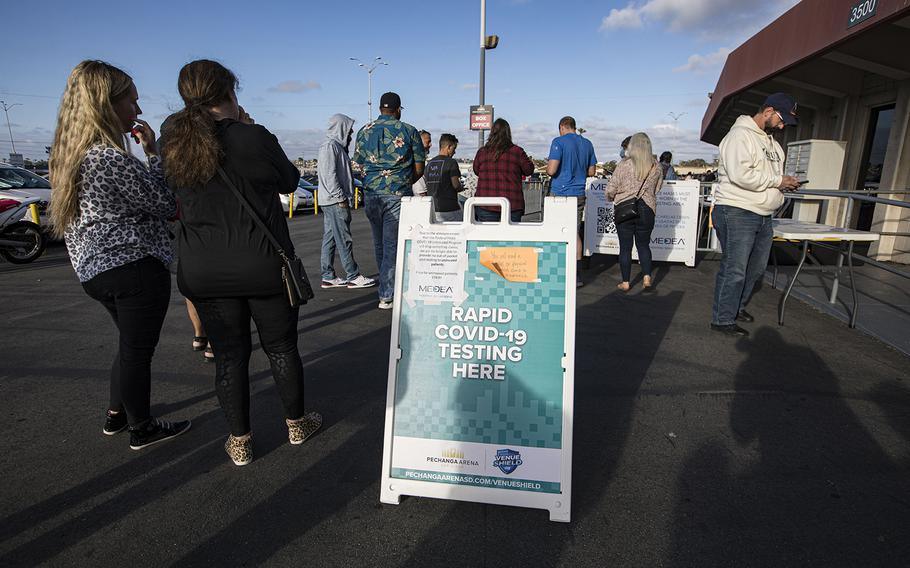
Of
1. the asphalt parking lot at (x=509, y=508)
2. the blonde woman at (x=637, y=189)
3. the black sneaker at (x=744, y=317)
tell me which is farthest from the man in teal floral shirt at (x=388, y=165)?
the black sneaker at (x=744, y=317)

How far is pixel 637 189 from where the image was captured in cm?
622

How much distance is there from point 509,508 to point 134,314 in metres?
2.12

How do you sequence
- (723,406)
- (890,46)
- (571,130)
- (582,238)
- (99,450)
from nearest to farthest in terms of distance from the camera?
(99,450)
(723,406)
(571,130)
(890,46)
(582,238)

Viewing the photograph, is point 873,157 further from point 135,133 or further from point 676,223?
point 135,133

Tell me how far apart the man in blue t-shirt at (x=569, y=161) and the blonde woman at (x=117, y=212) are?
16.4 ft

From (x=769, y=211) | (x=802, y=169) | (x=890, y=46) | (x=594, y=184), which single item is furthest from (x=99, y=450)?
(x=802, y=169)

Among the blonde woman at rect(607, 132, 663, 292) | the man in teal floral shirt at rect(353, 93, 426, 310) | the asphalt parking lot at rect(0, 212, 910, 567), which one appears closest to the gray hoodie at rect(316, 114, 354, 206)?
the man in teal floral shirt at rect(353, 93, 426, 310)

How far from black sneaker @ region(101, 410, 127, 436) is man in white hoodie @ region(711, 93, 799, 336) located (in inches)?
189

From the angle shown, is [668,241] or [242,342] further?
[668,241]

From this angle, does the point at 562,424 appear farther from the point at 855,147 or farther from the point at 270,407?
the point at 855,147

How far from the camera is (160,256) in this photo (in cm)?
280

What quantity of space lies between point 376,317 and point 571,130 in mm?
3692

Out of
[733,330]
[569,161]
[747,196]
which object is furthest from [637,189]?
[733,330]

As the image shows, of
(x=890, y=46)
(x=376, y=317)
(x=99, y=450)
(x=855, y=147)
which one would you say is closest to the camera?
(x=99, y=450)
